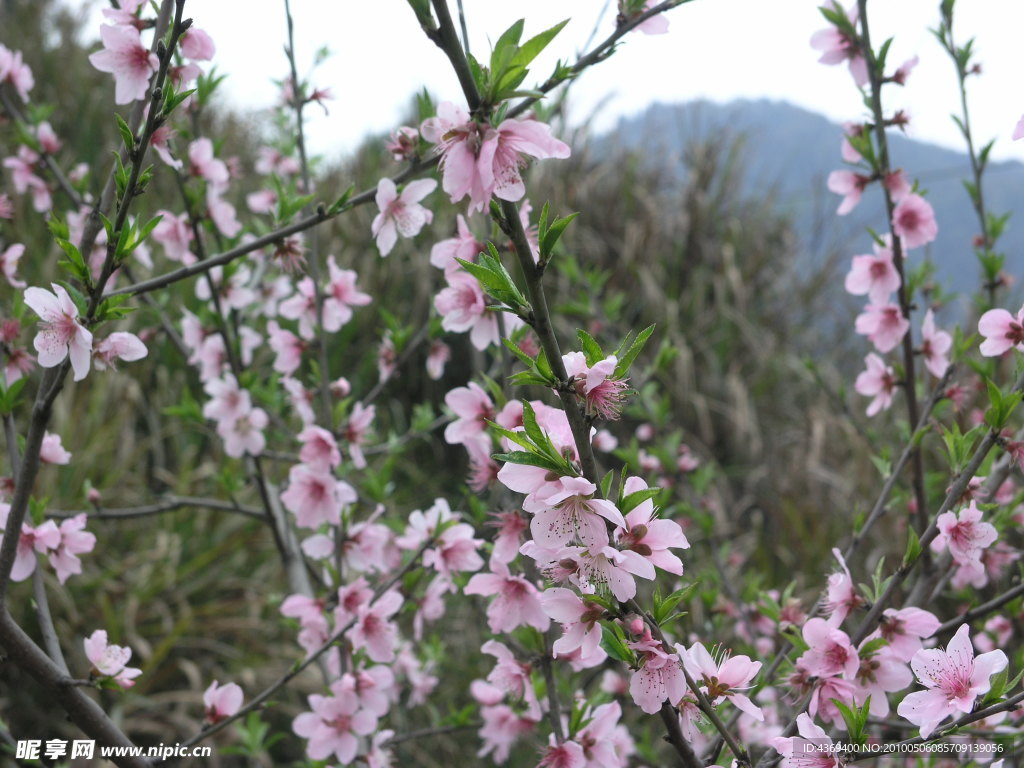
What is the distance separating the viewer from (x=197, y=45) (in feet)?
4.46

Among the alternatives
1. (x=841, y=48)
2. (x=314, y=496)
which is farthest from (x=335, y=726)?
(x=841, y=48)

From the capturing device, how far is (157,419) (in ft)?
15.2

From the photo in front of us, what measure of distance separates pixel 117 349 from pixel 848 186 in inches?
66.5

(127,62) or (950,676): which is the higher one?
(127,62)

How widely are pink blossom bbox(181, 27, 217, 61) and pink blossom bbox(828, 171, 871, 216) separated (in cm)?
145

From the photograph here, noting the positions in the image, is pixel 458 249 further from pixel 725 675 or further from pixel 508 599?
pixel 725 675

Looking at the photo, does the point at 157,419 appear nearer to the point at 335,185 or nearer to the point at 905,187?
the point at 335,185

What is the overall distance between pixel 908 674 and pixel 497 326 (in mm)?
878

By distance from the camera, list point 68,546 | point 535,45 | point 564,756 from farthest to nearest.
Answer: point 68,546 < point 564,756 < point 535,45

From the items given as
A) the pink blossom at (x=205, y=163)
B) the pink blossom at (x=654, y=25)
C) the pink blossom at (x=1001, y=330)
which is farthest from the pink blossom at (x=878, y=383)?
the pink blossom at (x=205, y=163)

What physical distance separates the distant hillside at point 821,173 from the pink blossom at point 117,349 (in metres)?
1.62

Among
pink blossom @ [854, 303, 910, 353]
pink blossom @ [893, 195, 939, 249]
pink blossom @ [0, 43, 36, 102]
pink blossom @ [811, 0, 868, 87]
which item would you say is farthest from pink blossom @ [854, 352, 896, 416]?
pink blossom @ [0, 43, 36, 102]

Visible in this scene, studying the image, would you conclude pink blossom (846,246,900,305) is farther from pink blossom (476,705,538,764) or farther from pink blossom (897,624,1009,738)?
pink blossom (476,705,538,764)

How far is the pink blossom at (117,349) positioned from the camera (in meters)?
1.22
